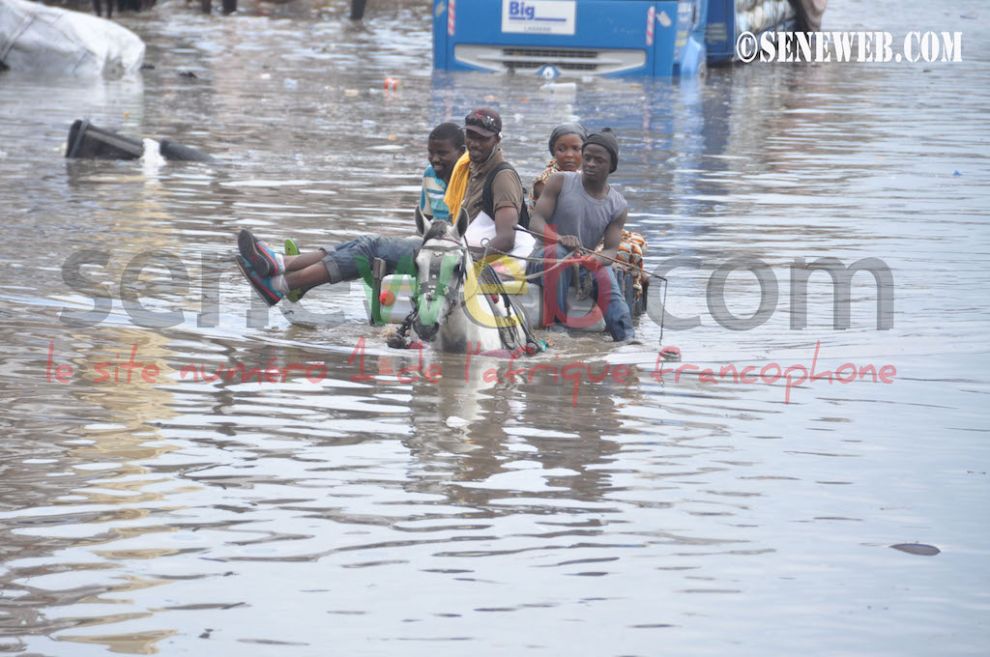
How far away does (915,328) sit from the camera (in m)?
9.09

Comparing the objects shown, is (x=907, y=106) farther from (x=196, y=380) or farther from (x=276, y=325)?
(x=196, y=380)

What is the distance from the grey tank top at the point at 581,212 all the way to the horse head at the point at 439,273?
147 centimetres

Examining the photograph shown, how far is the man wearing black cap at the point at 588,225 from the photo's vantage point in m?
8.91

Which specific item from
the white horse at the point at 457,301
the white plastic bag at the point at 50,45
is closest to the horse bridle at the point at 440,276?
the white horse at the point at 457,301

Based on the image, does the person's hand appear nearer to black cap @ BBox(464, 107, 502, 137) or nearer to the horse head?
black cap @ BBox(464, 107, 502, 137)

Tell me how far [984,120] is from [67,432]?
16429 mm

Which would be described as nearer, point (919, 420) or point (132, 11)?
point (919, 420)

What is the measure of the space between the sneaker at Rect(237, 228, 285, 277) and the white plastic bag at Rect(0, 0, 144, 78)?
14485 mm

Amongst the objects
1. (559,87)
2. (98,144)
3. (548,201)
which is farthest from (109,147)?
(559,87)

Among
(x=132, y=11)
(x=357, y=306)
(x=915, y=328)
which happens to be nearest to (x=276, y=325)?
(x=357, y=306)

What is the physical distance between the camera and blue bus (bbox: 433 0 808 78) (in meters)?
24.2

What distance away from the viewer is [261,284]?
8.96 metres

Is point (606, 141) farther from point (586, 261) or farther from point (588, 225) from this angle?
point (586, 261)

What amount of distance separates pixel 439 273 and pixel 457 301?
0.28m
